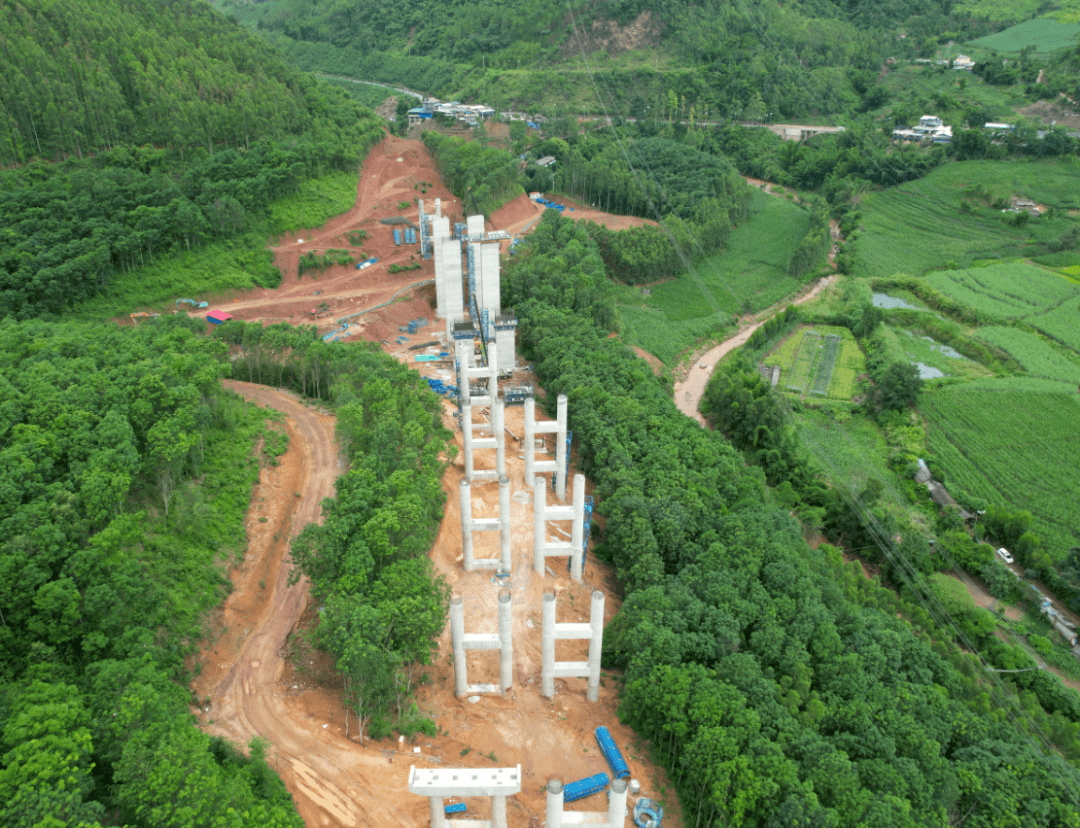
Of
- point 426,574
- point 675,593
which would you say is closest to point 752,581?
point 675,593

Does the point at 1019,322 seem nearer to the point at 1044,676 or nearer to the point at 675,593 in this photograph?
the point at 1044,676

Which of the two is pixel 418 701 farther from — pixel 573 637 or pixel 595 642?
pixel 595 642

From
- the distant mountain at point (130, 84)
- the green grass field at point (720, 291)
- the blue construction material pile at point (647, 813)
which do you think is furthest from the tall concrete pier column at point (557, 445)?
the distant mountain at point (130, 84)

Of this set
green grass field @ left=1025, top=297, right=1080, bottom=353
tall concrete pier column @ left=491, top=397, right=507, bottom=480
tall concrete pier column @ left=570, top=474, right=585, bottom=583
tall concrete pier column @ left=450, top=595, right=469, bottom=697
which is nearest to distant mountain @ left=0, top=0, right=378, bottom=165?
tall concrete pier column @ left=491, top=397, right=507, bottom=480

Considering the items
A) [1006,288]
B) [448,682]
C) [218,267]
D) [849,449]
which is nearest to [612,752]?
[448,682]

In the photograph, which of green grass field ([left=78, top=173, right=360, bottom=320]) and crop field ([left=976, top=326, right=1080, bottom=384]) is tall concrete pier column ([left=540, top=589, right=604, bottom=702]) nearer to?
green grass field ([left=78, top=173, right=360, bottom=320])

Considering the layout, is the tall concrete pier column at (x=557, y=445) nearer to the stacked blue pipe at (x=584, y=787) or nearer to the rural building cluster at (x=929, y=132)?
the stacked blue pipe at (x=584, y=787)
